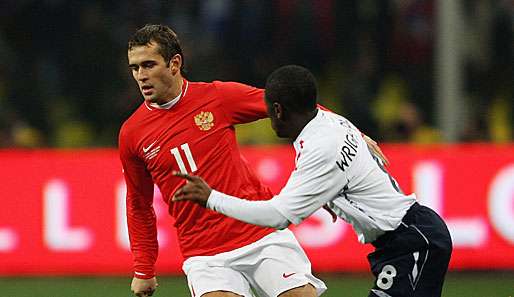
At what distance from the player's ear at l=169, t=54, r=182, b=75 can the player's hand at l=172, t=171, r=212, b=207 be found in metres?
1.18

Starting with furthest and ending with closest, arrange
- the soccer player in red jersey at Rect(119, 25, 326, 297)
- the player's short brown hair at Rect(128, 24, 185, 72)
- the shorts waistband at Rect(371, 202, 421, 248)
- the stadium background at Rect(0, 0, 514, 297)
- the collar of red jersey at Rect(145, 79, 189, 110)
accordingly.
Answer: the stadium background at Rect(0, 0, 514, 297) → the collar of red jersey at Rect(145, 79, 189, 110) → the player's short brown hair at Rect(128, 24, 185, 72) → the soccer player in red jersey at Rect(119, 25, 326, 297) → the shorts waistband at Rect(371, 202, 421, 248)

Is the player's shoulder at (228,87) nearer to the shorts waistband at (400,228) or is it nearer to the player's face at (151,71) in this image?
the player's face at (151,71)

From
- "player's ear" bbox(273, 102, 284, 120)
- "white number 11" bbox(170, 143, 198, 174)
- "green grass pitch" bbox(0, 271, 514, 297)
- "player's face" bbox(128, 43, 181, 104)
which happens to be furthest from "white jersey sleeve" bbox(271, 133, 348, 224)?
"green grass pitch" bbox(0, 271, 514, 297)

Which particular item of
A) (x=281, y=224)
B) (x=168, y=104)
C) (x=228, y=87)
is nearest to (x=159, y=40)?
(x=168, y=104)

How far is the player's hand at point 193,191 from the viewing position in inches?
216

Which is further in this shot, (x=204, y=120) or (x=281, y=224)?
(x=204, y=120)

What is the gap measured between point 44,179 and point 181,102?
5.29m

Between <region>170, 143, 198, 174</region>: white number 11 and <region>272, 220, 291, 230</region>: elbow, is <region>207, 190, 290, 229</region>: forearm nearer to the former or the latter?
<region>272, 220, 291, 230</region>: elbow

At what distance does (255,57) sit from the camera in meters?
14.1

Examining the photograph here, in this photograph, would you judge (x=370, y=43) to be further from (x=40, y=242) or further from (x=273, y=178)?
(x=40, y=242)

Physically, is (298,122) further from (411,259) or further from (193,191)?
(411,259)

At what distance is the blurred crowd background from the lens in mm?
13695

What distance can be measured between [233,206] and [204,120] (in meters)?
1.08

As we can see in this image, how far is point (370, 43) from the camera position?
549 inches
